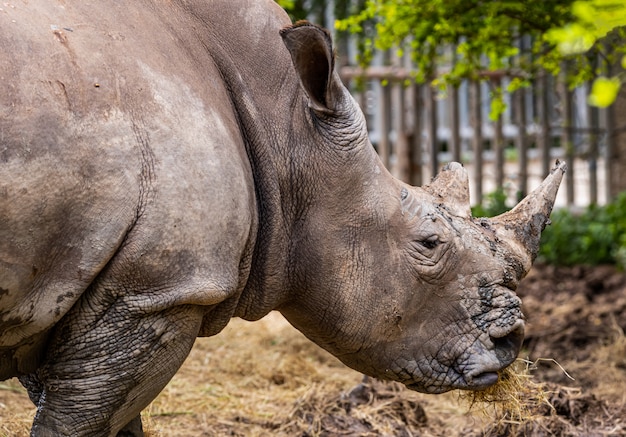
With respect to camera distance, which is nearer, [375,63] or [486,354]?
[486,354]

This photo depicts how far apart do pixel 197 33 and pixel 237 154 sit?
50 cm

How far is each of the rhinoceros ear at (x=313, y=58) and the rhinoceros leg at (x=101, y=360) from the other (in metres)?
0.84

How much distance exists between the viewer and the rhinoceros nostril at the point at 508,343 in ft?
11.9

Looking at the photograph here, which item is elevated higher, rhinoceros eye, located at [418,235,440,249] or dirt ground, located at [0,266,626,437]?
rhinoceros eye, located at [418,235,440,249]

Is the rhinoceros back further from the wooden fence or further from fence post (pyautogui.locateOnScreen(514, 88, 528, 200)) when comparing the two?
fence post (pyautogui.locateOnScreen(514, 88, 528, 200))

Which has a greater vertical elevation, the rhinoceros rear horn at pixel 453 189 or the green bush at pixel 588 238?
the rhinoceros rear horn at pixel 453 189

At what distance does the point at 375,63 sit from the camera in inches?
507

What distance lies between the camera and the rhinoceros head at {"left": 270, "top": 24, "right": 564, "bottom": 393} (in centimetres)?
345

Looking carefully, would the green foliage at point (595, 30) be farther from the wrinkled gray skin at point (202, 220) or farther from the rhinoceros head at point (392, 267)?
the rhinoceros head at point (392, 267)

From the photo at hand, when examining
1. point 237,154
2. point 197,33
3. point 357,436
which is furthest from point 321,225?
point 357,436

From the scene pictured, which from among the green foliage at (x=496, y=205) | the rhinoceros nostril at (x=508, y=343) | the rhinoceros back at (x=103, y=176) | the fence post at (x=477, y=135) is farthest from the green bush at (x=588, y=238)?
the rhinoceros back at (x=103, y=176)

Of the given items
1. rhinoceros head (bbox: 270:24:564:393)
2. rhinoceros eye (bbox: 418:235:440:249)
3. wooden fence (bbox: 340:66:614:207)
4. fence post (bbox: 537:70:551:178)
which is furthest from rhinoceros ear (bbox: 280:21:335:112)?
fence post (bbox: 537:70:551:178)

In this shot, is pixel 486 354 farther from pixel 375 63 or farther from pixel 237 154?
pixel 375 63

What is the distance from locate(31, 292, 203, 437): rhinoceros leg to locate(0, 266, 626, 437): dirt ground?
3.89ft
